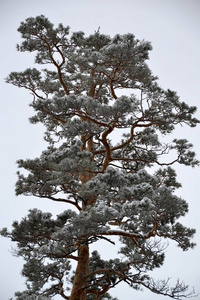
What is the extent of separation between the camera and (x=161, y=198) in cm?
529

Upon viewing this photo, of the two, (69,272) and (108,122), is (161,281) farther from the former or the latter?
(108,122)

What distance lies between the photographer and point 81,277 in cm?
562

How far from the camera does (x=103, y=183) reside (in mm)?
4723

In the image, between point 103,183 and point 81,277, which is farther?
point 81,277

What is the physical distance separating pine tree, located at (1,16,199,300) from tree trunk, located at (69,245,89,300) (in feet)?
0.06

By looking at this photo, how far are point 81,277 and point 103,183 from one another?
6.75 feet

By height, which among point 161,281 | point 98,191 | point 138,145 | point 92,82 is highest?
point 92,82

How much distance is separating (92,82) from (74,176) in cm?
281

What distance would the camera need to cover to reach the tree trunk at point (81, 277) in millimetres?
Answer: 5551

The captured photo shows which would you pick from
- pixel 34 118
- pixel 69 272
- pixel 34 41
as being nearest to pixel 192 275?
pixel 69 272

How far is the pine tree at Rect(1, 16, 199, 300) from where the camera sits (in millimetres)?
4770

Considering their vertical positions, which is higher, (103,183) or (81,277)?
(103,183)

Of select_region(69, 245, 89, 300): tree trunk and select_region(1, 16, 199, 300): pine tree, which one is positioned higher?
select_region(1, 16, 199, 300): pine tree

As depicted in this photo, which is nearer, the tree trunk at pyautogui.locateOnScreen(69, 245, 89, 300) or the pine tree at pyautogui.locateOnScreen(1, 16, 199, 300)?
the pine tree at pyautogui.locateOnScreen(1, 16, 199, 300)
